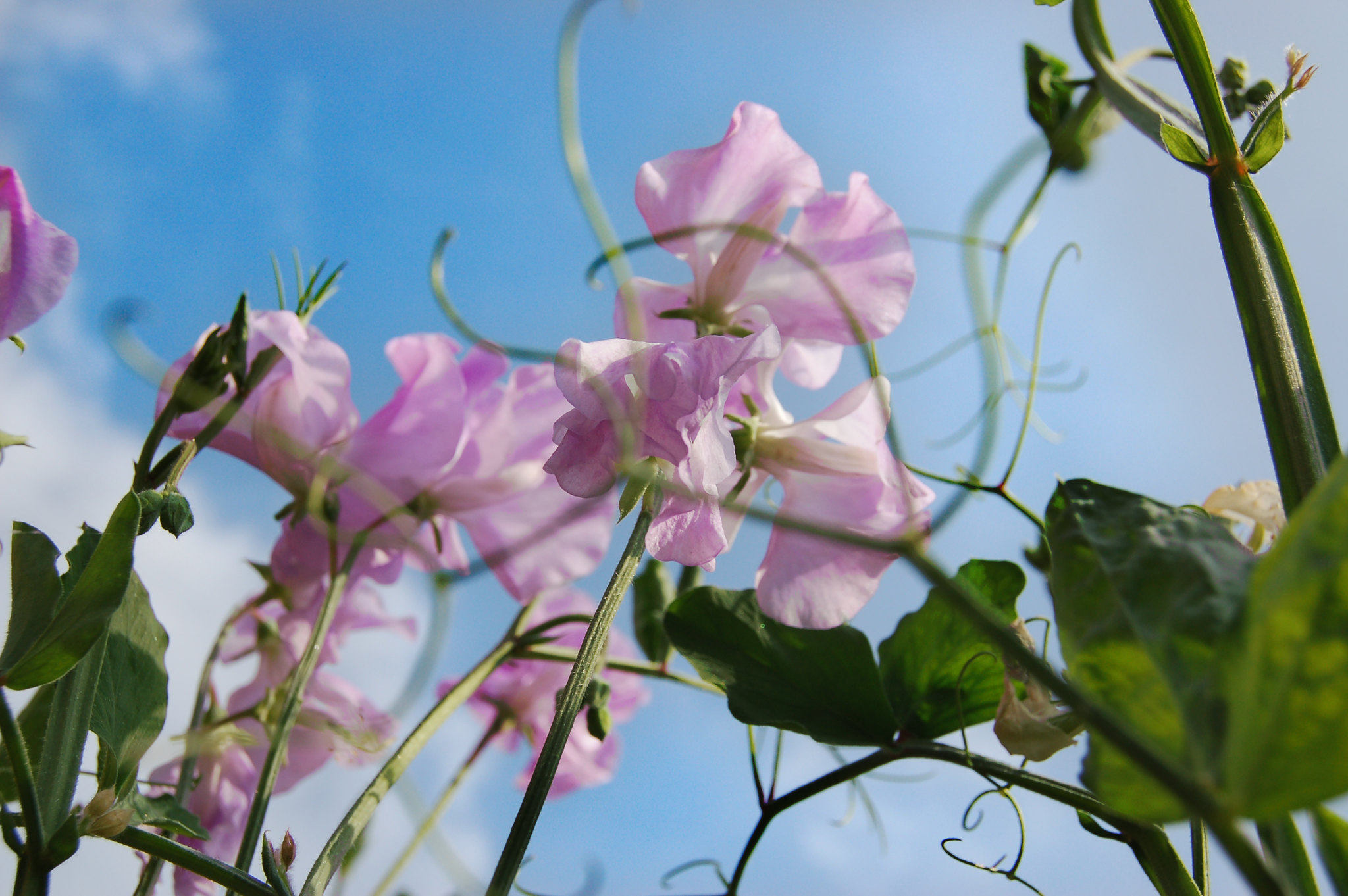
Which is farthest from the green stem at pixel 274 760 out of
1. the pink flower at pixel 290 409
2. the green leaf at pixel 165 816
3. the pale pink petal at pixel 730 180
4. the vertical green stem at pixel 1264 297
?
the vertical green stem at pixel 1264 297

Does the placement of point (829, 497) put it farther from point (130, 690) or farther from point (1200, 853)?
point (130, 690)

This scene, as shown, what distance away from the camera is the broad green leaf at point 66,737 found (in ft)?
0.94

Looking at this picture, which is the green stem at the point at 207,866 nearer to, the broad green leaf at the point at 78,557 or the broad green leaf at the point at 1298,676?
the broad green leaf at the point at 78,557

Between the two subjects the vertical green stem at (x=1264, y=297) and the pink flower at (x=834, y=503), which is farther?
the pink flower at (x=834, y=503)

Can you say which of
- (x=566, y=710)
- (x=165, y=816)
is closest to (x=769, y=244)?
(x=566, y=710)

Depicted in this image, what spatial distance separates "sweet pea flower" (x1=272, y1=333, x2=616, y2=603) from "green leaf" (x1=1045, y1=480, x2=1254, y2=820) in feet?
0.87

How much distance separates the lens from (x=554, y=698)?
604mm

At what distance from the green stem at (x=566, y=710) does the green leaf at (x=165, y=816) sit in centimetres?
12

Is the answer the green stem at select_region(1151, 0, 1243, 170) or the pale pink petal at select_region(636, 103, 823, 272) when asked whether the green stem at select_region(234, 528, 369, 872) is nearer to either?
the pale pink petal at select_region(636, 103, 823, 272)

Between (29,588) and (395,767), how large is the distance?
14cm

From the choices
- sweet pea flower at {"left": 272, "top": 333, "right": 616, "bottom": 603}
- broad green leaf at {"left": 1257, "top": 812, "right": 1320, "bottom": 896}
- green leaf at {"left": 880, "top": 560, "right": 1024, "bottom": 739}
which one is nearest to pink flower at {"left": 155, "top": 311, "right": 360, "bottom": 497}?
sweet pea flower at {"left": 272, "top": 333, "right": 616, "bottom": 603}

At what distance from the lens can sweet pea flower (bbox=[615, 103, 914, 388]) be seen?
429mm

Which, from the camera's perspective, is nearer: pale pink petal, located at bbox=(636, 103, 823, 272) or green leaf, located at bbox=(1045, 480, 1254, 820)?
green leaf, located at bbox=(1045, 480, 1254, 820)

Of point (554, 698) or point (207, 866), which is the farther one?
point (554, 698)
